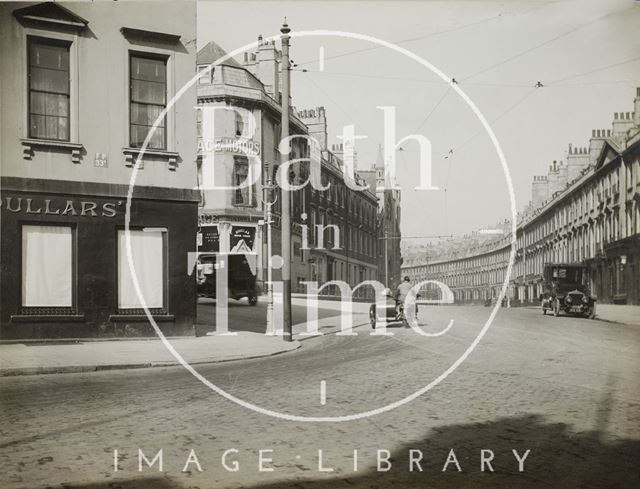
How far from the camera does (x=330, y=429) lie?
5.18m

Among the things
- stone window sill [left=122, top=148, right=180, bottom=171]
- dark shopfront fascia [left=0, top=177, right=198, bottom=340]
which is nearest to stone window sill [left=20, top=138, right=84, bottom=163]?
dark shopfront fascia [left=0, top=177, right=198, bottom=340]

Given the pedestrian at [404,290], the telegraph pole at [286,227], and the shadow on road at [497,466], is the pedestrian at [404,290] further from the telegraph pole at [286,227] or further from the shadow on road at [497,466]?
the shadow on road at [497,466]

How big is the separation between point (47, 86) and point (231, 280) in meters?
12.4

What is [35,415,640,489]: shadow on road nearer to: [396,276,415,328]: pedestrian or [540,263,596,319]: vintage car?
[396,276,415,328]: pedestrian

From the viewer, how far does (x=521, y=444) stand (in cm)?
476

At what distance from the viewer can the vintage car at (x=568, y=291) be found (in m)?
23.2

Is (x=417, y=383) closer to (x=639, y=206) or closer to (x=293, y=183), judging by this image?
(x=639, y=206)

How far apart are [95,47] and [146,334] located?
5848 millimetres

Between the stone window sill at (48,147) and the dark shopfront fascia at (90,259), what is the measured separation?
23.9 inches

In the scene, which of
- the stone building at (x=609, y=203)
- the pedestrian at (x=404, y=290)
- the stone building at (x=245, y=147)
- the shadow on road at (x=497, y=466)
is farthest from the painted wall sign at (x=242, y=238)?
the shadow on road at (x=497, y=466)

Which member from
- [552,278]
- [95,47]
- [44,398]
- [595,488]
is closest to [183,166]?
[95,47]

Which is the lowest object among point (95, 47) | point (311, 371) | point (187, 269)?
point (311, 371)

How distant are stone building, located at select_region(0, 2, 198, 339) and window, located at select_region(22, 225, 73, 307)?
0.8 inches

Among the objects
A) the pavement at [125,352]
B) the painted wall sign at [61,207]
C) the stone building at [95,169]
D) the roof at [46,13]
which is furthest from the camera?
the painted wall sign at [61,207]
